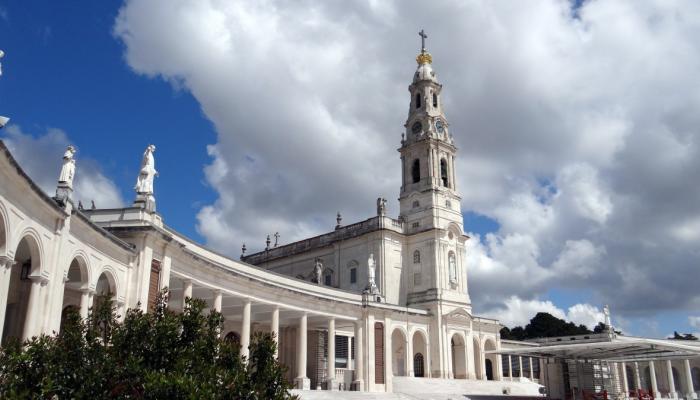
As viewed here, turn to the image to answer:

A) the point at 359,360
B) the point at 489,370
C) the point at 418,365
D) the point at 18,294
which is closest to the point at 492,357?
the point at 489,370

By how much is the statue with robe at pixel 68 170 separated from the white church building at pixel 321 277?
0.17 feet

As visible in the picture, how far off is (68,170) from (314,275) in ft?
132

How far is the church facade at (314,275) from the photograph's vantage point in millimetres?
21484

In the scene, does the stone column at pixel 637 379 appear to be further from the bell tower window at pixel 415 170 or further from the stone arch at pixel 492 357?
the bell tower window at pixel 415 170

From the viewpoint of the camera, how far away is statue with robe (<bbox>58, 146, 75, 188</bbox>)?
75.0ft

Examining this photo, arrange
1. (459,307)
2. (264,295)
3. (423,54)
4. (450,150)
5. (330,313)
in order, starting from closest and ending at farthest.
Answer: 1. (264,295)
2. (330,313)
3. (459,307)
4. (450,150)
5. (423,54)

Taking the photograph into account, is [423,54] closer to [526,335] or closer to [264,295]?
[264,295]

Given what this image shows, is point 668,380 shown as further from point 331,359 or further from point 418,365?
point 331,359

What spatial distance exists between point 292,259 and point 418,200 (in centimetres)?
1630

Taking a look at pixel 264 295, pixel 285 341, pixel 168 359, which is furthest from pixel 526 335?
pixel 168 359

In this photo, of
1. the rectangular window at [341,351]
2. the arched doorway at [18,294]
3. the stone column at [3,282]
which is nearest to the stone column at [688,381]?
the rectangular window at [341,351]

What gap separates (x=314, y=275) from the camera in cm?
6216

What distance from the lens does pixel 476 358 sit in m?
59.9

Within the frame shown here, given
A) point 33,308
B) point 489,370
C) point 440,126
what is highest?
point 440,126
